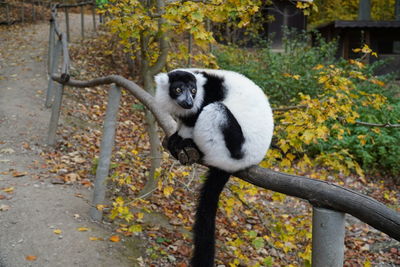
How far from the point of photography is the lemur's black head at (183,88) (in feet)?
9.12

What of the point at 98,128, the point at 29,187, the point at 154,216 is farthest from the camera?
the point at 98,128

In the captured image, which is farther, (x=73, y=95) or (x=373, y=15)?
(x=373, y=15)

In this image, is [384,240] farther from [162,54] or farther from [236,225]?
[162,54]

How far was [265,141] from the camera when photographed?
112 inches

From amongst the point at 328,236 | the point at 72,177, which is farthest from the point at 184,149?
the point at 72,177

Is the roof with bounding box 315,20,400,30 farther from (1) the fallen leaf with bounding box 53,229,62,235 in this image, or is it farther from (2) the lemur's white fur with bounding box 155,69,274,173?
(1) the fallen leaf with bounding box 53,229,62,235

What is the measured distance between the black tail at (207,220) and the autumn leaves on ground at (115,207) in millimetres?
906

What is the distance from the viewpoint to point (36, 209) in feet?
13.9

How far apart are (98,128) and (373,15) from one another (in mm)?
19306

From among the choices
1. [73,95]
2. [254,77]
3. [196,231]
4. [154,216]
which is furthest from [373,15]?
[196,231]

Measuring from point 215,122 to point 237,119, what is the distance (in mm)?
181

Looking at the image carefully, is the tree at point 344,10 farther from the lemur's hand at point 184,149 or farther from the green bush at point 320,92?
the lemur's hand at point 184,149

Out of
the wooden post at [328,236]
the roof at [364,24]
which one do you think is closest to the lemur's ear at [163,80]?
the wooden post at [328,236]

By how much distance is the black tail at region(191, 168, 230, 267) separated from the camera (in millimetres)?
2250
